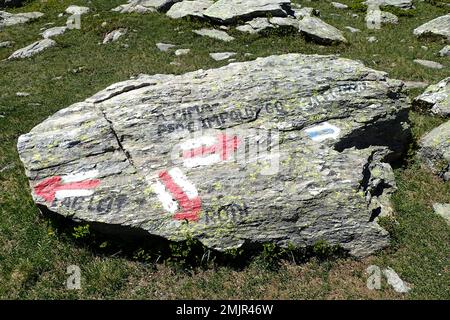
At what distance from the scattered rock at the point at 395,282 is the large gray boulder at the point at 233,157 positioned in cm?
77

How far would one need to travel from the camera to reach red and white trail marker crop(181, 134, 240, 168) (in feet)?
38.0

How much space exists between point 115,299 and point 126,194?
8.32 ft

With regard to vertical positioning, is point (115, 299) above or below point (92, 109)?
below

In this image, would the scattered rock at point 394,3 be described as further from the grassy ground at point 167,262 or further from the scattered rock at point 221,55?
the scattered rock at point 221,55

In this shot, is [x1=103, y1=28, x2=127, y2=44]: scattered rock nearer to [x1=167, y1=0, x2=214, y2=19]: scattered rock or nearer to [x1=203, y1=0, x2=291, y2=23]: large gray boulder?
[x1=167, y1=0, x2=214, y2=19]: scattered rock

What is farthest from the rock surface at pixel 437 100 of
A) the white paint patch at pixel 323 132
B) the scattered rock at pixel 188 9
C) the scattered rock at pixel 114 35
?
the scattered rock at pixel 114 35

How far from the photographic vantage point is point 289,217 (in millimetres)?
10562

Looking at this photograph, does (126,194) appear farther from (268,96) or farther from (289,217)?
(268,96)

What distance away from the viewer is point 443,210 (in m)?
12.8

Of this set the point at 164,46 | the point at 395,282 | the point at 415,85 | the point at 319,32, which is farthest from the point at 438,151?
Result: the point at 164,46

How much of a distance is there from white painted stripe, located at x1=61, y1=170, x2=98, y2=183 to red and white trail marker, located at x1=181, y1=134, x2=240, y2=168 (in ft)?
8.04

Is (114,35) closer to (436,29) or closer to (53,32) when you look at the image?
(53,32)

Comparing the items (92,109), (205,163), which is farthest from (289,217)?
(92,109)

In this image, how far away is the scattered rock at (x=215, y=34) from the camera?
28109mm
